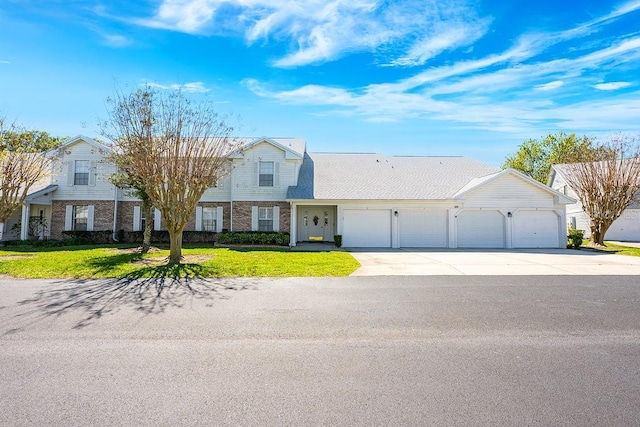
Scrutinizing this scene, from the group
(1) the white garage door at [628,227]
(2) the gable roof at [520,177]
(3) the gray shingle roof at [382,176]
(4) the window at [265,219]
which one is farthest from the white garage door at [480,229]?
(1) the white garage door at [628,227]

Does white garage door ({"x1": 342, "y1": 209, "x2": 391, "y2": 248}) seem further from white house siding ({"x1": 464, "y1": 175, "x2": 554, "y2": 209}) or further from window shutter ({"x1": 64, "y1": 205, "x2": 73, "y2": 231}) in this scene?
window shutter ({"x1": 64, "y1": 205, "x2": 73, "y2": 231})

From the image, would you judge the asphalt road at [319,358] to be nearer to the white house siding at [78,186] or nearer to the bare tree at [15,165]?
the bare tree at [15,165]

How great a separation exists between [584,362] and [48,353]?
6699mm

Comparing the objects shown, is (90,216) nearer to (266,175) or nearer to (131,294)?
(266,175)

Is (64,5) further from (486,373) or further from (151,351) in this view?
(486,373)

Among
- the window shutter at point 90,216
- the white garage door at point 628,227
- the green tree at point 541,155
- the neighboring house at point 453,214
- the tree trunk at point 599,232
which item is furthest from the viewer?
the green tree at point 541,155

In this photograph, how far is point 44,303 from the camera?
6.76 metres

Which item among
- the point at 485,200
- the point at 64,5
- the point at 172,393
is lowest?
the point at 172,393

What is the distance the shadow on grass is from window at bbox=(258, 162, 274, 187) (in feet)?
36.5

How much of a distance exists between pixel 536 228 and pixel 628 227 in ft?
39.8

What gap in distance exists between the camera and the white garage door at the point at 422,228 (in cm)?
2028

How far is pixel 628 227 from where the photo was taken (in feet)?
85.3

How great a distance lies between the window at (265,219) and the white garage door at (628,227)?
2635 centimetres

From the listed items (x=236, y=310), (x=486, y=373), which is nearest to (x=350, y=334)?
(x=486, y=373)
